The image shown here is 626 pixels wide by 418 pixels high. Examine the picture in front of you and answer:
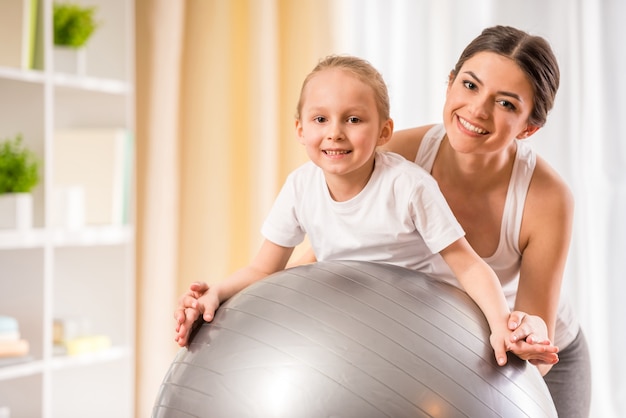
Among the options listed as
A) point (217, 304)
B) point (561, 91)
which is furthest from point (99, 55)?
point (217, 304)

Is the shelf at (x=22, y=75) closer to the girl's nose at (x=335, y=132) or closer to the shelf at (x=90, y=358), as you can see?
the shelf at (x=90, y=358)

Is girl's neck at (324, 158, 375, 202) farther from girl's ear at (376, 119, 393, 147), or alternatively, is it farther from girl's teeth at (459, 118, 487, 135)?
girl's teeth at (459, 118, 487, 135)

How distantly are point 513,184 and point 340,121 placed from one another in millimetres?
370

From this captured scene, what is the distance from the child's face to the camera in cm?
109

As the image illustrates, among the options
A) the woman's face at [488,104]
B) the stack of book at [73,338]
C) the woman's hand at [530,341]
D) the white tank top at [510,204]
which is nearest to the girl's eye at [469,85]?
the woman's face at [488,104]

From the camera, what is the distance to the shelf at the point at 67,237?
228cm

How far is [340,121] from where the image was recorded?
109 centimetres

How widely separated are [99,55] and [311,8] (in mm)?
741

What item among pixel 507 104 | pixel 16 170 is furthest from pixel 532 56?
pixel 16 170

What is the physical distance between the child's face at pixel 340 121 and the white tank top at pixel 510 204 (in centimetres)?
27

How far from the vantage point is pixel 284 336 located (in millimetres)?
878

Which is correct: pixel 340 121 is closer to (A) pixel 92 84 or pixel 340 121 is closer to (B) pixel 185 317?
(B) pixel 185 317

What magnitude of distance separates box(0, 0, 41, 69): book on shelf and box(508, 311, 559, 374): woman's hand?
184 cm

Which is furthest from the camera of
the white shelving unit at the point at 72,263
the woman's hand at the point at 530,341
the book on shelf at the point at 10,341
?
the white shelving unit at the point at 72,263
